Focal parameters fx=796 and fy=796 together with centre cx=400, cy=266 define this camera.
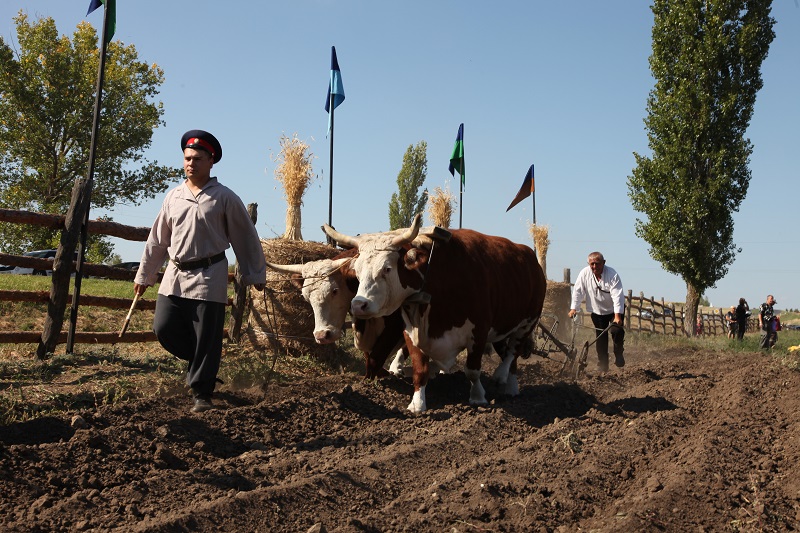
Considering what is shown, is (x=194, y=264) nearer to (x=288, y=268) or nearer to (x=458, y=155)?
(x=288, y=268)

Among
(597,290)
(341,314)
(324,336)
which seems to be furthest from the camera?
(597,290)

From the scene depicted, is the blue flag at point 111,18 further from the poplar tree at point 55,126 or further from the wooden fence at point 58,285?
the poplar tree at point 55,126

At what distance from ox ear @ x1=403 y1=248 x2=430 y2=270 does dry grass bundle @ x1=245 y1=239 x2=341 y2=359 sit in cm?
197

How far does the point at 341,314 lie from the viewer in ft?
23.2

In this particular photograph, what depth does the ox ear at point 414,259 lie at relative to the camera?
6660mm

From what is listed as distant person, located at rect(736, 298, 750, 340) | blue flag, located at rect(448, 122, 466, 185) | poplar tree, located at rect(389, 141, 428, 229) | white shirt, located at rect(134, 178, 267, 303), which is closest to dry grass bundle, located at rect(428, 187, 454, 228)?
blue flag, located at rect(448, 122, 466, 185)

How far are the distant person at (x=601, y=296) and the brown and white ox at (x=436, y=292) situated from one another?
2.73 meters

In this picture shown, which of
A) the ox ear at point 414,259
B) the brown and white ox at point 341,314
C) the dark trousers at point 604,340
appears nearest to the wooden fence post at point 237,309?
the brown and white ox at point 341,314

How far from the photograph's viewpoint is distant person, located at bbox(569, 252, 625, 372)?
10164 millimetres

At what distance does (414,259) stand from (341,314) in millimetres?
898

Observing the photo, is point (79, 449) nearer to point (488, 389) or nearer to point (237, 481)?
point (237, 481)

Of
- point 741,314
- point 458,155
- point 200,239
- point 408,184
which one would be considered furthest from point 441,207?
point 408,184

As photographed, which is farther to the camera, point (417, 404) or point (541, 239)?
point (541, 239)

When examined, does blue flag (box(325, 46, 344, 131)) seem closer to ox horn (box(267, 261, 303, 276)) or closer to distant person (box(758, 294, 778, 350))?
ox horn (box(267, 261, 303, 276))
